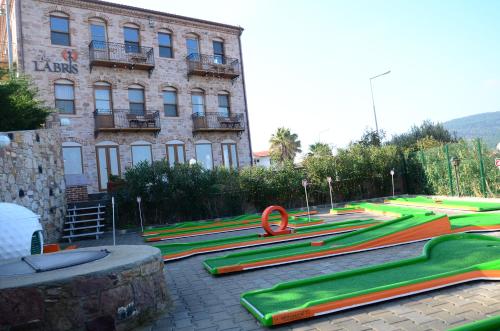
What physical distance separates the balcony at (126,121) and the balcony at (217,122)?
2354mm

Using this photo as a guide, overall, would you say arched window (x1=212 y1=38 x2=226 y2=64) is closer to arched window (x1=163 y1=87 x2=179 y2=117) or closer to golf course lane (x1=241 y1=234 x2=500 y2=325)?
arched window (x1=163 y1=87 x2=179 y2=117)

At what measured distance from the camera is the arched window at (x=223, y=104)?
2264 cm

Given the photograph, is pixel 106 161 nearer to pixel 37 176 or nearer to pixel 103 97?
pixel 103 97

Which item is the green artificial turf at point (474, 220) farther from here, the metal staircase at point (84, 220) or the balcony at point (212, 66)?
the balcony at point (212, 66)

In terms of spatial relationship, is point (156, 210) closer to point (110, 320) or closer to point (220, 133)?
point (220, 133)

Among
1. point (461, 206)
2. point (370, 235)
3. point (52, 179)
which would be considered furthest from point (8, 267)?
point (461, 206)

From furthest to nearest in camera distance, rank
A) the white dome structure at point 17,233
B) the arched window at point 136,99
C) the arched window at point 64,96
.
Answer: the arched window at point 136,99 < the arched window at point 64,96 < the white dome structure at point 17,233

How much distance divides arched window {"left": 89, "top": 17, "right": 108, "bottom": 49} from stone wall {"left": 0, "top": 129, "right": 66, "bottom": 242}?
26.8ft

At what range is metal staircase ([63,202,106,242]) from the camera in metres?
12.7

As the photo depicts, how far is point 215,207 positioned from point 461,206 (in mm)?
9486

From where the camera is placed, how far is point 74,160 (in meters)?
17.9

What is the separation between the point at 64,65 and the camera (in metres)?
18.0

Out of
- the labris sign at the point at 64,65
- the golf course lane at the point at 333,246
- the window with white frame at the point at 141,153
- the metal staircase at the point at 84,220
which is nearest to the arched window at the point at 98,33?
the labris sign at the point at 64,65

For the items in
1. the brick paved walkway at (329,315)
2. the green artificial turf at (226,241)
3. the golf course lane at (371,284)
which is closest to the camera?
the brick paved walkway at (329,315)
